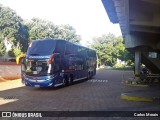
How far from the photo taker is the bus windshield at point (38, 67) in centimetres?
1900

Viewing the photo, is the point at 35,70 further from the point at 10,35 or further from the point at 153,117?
the point at 10,35

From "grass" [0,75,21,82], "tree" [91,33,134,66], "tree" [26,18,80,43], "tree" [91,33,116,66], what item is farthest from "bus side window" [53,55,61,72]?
"tree" [91,33,116,66]

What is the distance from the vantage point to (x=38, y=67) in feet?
62.7

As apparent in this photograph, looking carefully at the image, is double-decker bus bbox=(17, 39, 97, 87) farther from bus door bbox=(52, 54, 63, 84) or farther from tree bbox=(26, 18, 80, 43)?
tree bbox=(26, 18, 80, 43)

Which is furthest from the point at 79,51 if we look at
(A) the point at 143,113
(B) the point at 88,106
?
(A) the point at 143,113

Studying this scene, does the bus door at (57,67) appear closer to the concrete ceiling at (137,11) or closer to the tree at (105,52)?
the concrete ceiling at (137,11)

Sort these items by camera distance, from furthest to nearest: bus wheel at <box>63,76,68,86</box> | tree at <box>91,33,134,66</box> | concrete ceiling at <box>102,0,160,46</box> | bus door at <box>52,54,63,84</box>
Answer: tree at <box>91,33,134,66</box> < bus wheel at <box>63,76,68,86</box> < bus door at <box>52,54,63,84</box> < concrete ceiling at <box>102,0,160,46</box>

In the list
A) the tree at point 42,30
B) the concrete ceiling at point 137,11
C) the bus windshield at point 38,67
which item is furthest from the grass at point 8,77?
the tree at point 42,30

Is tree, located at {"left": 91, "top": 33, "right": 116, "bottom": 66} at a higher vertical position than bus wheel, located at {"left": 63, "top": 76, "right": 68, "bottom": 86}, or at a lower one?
higher

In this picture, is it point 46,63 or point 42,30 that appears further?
point 42,30

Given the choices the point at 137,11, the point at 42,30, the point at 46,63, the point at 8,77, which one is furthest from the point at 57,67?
the point at 42,30

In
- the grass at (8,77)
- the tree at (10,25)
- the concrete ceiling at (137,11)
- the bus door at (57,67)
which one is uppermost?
the tree at (10,25)

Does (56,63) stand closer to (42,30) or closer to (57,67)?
(57,67)

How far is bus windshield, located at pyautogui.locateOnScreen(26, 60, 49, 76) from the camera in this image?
1900cm
